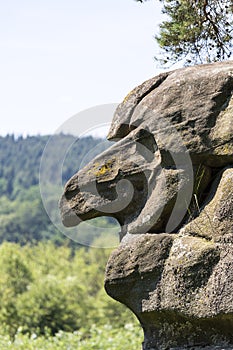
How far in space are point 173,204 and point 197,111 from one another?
0.69m

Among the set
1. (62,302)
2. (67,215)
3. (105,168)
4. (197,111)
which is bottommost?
(62,302)

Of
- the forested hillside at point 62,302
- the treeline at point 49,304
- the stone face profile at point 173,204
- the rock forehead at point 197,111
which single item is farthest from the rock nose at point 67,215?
the treeline at point 49,304

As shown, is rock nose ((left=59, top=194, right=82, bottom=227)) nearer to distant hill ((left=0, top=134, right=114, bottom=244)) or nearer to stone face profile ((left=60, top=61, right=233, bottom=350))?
stone face profile ((left=60, top=61, right=233, bottom=350))

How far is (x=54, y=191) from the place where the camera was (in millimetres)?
5383

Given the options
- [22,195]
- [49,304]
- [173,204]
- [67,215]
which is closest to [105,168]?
[67,215]

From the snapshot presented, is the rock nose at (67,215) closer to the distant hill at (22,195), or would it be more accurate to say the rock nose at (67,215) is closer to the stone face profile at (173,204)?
the stone face profile at (173,204)

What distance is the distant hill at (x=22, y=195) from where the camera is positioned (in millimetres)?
106000

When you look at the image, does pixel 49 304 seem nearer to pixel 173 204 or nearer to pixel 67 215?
pixel 67 215

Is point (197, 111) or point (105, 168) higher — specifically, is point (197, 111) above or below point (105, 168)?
above

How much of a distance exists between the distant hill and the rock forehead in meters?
71.5

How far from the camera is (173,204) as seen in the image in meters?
4.80

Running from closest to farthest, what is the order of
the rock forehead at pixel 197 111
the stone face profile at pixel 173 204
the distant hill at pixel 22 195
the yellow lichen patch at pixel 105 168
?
1. the stone face profile at pixel 173 204
2. the rock forehead at pixel 197 111
3. the yellow lichen patch at pixel 105 168
4. the distant hill at pixel 22 195

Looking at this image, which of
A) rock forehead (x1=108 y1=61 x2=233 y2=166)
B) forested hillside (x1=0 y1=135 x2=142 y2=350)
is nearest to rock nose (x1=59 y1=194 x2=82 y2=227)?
forested hillside (x1=0 y1=135 x2=142 y2=350)

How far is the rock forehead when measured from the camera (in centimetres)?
469
